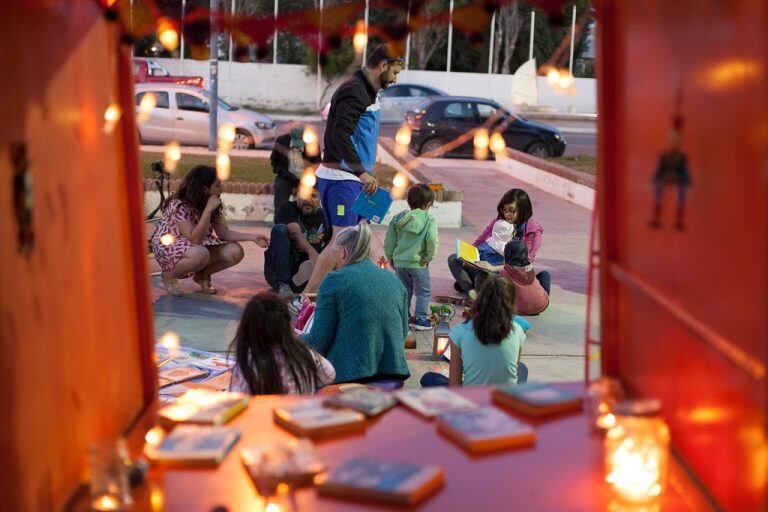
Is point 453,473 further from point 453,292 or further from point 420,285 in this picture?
point 453,292

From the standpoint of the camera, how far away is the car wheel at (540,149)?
65.3 ft

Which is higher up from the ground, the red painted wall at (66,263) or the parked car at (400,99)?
the parked car at (400,99)

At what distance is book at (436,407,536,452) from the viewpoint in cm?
249

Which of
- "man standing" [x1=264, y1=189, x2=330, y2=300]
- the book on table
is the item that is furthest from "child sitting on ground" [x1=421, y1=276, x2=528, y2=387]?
"man standing" [x1=264, y1=189, x2=330, y2=300]

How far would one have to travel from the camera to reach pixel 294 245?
7477 mm

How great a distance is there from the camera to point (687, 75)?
216 cm

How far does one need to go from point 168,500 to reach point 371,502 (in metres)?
0.47

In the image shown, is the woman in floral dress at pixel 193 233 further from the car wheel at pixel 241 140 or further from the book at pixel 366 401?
the car wheel at pixel 241 140

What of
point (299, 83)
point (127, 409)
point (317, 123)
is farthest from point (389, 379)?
point (299, 83)

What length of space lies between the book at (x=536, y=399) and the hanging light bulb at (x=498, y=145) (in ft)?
50.2

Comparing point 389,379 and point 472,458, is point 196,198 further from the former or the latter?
point 472,458

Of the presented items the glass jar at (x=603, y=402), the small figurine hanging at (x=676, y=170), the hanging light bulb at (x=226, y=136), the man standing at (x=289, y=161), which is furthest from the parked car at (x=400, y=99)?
the small figurine hanging at (x=676, y=170)

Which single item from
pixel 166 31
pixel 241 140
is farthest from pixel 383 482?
pixel 241 140

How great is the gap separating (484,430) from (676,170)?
32.9 inches
